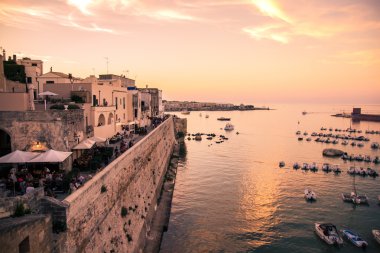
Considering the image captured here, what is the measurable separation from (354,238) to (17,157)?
22.9 metres

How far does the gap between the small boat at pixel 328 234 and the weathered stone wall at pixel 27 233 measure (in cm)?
2034

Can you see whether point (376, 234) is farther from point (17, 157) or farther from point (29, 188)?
point (17, 157)

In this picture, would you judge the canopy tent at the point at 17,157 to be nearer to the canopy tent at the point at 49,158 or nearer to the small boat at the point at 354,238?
the canopy tent at the point at 49,158

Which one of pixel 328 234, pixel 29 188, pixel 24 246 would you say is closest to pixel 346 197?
pixel 328 234

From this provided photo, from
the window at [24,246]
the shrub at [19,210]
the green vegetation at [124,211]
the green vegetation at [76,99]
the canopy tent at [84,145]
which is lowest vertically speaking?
the green vegetation at [124,211]

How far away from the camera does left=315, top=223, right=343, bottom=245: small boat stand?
22.0m

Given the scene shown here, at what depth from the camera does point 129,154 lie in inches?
739

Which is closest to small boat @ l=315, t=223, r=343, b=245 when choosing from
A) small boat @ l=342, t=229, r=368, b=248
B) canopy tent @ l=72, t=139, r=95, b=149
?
small boat @ l=342, t=229, r=368, b=248

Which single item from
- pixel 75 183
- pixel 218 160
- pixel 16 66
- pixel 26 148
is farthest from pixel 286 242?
pixel 16 66

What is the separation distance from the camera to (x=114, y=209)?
1471 cm

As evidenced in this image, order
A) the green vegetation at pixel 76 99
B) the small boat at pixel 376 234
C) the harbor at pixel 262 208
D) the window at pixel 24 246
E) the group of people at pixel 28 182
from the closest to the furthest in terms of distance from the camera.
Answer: the window at pixel 24 246
the group of people at pixel 28 182
the harbor at pixel 262 208
the small boat at pixel 376 234
the green vegetation at pixel 76 99

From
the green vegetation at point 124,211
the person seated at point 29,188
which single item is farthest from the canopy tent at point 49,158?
the green vegetation at point 124,211

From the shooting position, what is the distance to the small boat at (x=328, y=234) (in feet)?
72.1

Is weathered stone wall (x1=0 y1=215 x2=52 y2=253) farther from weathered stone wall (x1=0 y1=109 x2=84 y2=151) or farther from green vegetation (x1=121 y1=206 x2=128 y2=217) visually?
weathered stone wall (x1=0 y1=109 x2=84 y2=151)
